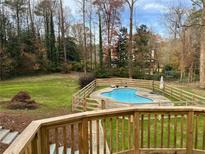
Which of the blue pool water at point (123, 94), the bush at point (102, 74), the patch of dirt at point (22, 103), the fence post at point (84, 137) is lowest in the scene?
the blue pool water at point (123, 94)

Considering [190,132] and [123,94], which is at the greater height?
[190,132]

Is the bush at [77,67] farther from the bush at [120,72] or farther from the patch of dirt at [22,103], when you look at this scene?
the patch of dirt at [22,103]

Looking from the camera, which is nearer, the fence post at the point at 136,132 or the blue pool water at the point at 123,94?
the fence post at the point at 136,132

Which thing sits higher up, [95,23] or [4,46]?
[95,23]

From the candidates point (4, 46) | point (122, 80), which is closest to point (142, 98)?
point (122, 80)

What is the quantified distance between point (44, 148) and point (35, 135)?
311mm

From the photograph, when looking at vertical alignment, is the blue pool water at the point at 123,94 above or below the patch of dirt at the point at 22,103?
below

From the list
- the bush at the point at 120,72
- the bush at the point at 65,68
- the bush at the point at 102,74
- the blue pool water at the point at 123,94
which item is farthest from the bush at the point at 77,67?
the blue pool water at the point at 123,94

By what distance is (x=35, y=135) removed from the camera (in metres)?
2.19

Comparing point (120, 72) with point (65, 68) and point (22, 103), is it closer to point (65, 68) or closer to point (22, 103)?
point (65, 68)

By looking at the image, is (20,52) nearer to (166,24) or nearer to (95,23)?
(95,23)

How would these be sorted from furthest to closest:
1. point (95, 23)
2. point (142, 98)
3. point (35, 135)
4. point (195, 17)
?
1. point (95, 23)
2. point (195, 17)
3. point (142, 98)
4. point (35, 135)

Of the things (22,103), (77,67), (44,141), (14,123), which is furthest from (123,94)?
(44,141)

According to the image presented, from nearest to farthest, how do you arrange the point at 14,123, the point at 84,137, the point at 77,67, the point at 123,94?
the point at 84,137 → the point at 14,123 → the point at 123,94 → the point at 77,67
